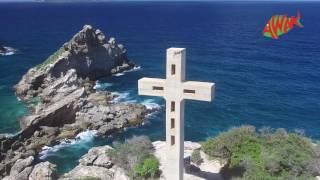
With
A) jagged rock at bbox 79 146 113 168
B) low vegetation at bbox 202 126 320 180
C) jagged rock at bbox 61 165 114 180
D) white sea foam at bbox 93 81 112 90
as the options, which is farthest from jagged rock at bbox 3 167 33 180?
white sea foam at bbox 93 81 112 90

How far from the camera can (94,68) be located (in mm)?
74250

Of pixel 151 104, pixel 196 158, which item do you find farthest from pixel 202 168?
pixel 151 104

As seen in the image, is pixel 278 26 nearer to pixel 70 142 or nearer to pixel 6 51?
pixel 70 142

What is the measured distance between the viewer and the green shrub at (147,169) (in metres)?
29.2

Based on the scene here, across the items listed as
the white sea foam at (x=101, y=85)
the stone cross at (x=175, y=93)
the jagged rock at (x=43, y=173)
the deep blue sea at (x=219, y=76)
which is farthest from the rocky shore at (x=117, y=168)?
the white sea foam at (x=101, y=85)

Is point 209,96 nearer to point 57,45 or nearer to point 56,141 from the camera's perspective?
point 56,141

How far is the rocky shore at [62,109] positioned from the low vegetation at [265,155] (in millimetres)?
13088

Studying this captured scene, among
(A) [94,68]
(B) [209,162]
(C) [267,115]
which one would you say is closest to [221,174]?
(B) [209,162]

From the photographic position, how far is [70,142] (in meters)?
46.8

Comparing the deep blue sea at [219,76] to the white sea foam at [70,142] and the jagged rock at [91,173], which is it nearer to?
the white sea foam at [70,142]

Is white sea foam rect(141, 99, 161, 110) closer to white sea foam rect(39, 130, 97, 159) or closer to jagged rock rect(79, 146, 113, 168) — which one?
white sea foam rect(39, 130, 97, 159)

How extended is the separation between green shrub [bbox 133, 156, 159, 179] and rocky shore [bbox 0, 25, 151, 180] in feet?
23.1

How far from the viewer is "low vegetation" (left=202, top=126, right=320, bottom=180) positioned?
1128 inches

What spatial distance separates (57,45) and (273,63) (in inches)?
2333
